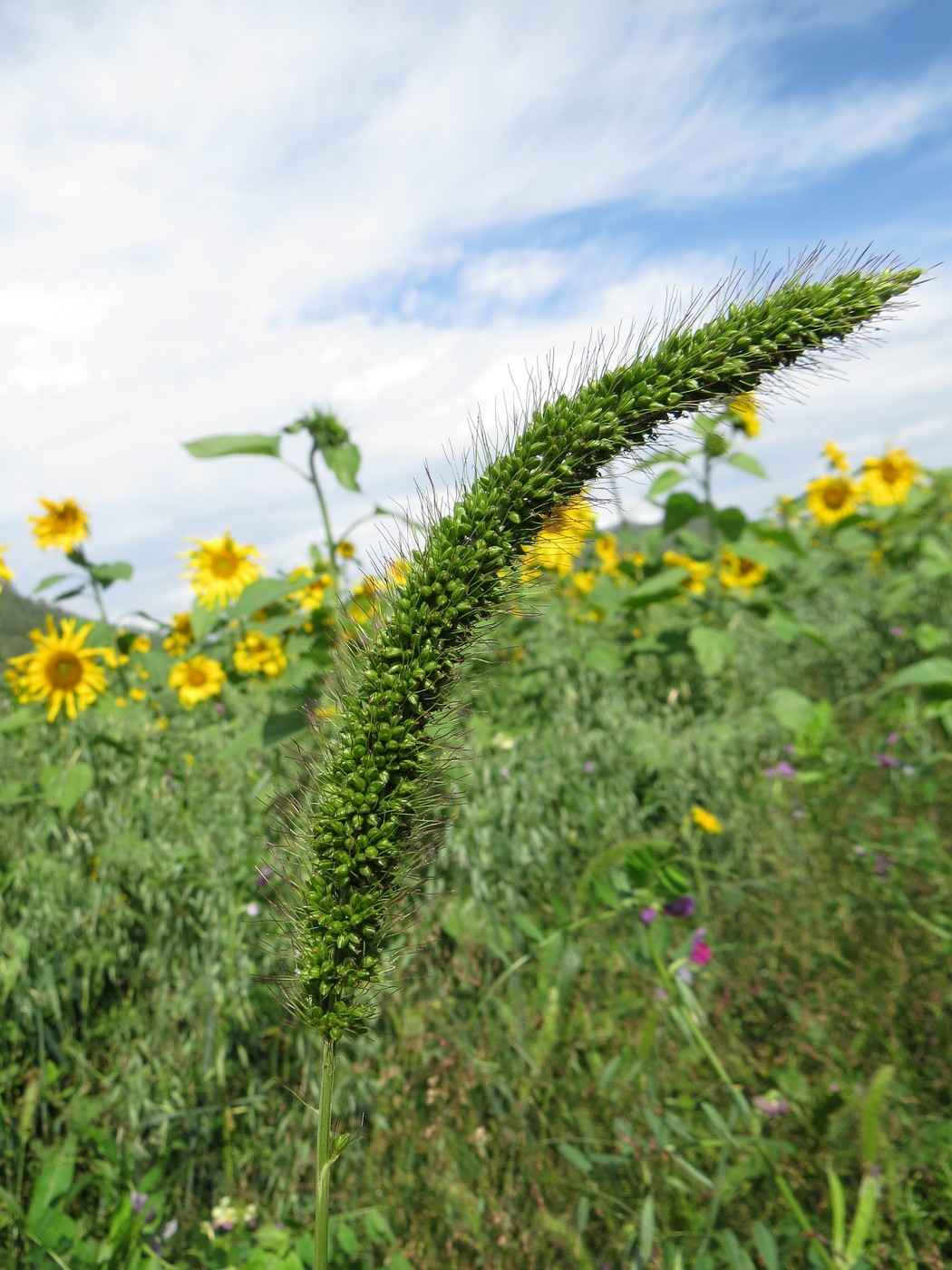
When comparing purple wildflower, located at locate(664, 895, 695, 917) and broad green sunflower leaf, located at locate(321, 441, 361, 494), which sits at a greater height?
broad green sunflower leaf, located at locate(321, 441, 361, 494)

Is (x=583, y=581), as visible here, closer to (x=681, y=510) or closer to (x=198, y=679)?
(x=681, y=510)

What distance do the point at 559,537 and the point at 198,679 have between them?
4.39 m

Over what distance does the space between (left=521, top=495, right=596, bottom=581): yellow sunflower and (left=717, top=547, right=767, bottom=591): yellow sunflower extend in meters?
4.94

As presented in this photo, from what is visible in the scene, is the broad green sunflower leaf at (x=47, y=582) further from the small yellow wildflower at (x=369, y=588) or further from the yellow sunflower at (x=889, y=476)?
the yellow sunflower at (x=889, y=476)

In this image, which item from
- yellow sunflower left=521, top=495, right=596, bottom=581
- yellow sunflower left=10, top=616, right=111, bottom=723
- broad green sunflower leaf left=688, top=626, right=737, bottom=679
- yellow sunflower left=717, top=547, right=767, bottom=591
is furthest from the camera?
yellow sunflower left=717, top=547, right=767, bottom=591

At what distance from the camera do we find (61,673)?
4102 mm

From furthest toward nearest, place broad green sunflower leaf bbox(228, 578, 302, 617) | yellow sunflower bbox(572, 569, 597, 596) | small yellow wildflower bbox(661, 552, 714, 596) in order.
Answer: yellow sunflower bbox(572, 569, 597, 596) → small yellow wildflower bbox(661, 552, 714, 596) → broad green sunflower leaf bbox(228, 578, 302, 617)

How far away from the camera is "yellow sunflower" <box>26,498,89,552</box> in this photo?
4.64 meters

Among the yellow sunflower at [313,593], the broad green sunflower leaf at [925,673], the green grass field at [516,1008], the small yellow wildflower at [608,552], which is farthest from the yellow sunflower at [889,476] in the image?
the yellow sunflower at [313,593]

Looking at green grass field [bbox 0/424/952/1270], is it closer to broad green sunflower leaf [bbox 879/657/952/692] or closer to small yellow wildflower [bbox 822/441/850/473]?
broad green sunflower leaf [bbox 879/657/952/692]

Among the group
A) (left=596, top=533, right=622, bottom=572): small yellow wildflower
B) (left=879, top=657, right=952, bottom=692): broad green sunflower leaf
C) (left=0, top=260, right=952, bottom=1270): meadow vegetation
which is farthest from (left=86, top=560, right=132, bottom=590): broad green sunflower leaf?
(left=596, top=533, right=622, bottom=572): small yellow wildflower

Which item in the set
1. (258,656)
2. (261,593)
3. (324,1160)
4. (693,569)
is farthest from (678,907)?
(258,656)

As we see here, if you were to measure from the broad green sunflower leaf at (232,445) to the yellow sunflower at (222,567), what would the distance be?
1661 mm

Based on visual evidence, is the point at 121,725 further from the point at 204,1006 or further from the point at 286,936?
the point at 286,936
